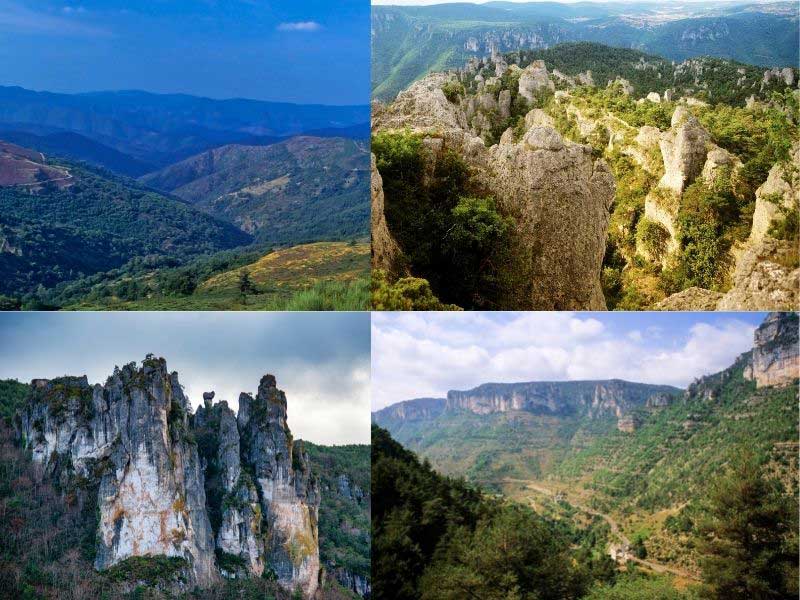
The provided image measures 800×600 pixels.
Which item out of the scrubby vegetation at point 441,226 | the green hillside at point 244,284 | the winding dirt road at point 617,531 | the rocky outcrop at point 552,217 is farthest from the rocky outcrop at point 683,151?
the green hillside at point 244,284

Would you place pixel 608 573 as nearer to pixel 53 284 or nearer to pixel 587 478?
pixel 587 478

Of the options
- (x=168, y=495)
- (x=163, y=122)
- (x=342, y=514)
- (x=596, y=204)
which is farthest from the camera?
(x=596, y=204)

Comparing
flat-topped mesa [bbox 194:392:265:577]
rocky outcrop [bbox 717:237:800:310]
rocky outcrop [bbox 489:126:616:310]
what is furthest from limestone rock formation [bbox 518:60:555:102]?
flat-topped mesa [bbox 194:392:265:577]

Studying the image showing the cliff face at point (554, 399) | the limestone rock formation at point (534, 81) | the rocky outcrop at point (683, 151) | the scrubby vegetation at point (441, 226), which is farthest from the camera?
the limestone rock formation at point (534, 81)

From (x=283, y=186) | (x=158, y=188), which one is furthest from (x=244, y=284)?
(x=158, y=188)

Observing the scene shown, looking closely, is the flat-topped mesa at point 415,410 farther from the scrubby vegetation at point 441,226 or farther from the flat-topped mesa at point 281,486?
the scrubby vegetation at point 441,226

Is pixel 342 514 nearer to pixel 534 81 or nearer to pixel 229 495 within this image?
pixel 229 495
